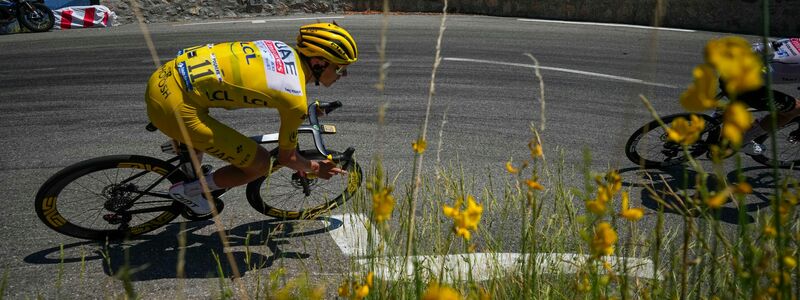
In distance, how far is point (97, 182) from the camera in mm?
4516

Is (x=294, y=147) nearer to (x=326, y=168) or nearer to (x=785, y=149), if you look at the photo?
(x=326, y=168)

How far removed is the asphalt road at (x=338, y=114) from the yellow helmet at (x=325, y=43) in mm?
375

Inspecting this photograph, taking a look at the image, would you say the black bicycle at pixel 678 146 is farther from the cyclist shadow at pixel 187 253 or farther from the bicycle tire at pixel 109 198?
the bicycle tire at pixel 109 198

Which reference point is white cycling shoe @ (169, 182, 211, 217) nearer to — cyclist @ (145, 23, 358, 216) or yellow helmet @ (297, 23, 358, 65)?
cyclist @ (145, 23, 358, 216)

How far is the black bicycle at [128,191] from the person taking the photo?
4.35 m

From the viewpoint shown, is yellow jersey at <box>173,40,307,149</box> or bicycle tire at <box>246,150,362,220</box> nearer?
yellow jersey at <box>173,40,307,149</box>

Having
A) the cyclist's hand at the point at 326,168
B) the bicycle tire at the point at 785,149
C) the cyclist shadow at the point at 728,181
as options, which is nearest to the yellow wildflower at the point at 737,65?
the cyclist's hand at the point at 326,168

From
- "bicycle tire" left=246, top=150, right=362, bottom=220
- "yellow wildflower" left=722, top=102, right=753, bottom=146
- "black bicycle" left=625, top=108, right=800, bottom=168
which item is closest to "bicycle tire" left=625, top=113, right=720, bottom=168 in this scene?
"black bicycle" left=625, top=108, right=800, bottom=168

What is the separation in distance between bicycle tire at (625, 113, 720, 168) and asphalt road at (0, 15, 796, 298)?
0.82 feet

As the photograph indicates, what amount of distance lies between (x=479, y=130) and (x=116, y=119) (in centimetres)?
388

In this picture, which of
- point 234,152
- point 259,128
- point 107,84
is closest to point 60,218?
point 234,152

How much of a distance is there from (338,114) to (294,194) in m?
2.62

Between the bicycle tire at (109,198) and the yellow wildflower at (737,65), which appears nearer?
the yellow wildflower at (737,65)

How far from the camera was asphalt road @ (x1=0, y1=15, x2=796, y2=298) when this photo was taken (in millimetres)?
4387
